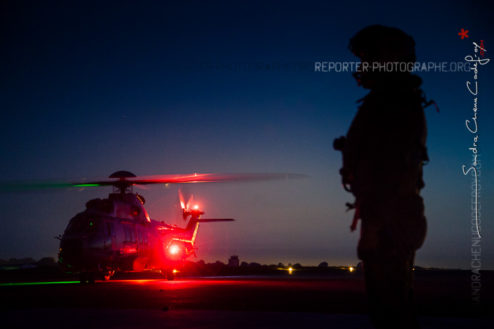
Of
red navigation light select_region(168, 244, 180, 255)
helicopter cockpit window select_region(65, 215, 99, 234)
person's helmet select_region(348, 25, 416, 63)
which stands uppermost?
person's helmet select_region(348, 25, 416, 63)

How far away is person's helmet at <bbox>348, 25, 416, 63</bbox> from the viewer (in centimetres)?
426

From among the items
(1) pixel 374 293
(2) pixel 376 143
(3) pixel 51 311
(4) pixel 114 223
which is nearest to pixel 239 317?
(3) pixel 51 311

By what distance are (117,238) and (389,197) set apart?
2162 centimetres

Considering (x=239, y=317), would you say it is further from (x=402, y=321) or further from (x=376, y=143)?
(x=376, y=143)

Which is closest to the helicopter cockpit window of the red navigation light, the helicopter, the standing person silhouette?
the helicopter

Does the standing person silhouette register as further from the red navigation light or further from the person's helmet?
the red navigation light

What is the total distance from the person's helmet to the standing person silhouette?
0.35 meters

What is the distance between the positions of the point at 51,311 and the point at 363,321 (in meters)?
6.32

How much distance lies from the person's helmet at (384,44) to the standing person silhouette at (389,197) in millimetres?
352

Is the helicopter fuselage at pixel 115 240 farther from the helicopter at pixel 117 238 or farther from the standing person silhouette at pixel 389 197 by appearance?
the standing person silhouette at pixel 389 197

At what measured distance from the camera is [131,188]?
26.1 m

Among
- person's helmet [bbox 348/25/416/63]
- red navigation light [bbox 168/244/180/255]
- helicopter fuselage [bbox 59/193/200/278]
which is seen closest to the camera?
person's helmet [bbox 348/25/416/63]

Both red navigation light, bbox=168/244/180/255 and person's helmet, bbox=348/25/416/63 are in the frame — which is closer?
person's helmet, bbox=348/25/416/63

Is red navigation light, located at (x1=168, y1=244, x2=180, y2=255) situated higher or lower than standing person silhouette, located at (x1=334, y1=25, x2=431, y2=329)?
lower
